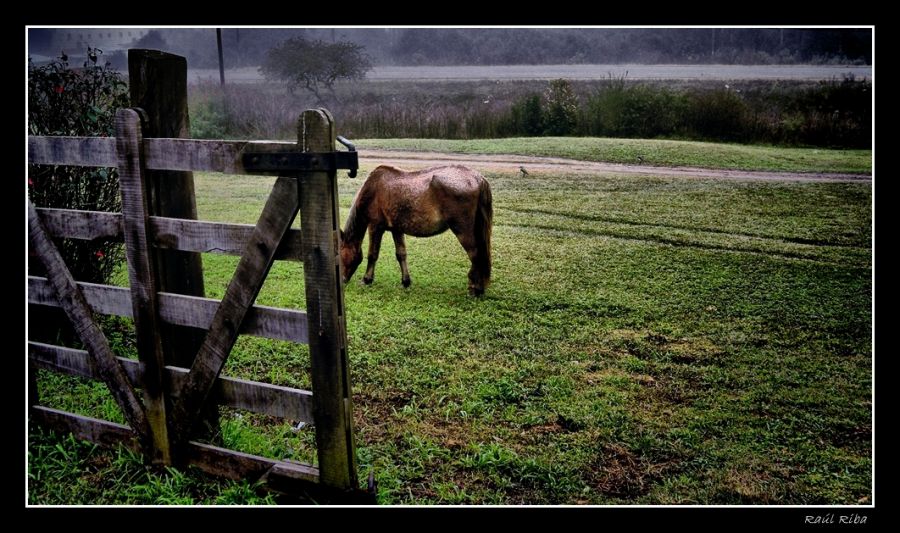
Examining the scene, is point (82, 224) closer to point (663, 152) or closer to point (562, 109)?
point (663, 152)

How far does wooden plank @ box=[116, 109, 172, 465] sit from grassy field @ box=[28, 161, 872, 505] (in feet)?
1.45

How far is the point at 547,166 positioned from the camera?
1403 centimetres

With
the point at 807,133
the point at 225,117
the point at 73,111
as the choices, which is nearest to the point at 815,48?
the point at 807,133

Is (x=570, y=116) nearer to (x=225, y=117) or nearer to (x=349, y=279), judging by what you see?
(x=225, y=117)

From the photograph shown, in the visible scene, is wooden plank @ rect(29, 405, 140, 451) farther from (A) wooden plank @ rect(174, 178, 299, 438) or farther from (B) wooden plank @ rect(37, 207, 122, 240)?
(B) wooden plank @ rect(37, 207, 122, 240)

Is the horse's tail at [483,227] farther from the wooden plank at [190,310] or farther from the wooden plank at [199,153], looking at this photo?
the wooden plank at [199,153]

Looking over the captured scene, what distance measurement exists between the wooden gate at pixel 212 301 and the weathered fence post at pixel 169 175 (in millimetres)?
98

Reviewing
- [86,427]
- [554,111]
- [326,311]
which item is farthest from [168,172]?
[554,111]

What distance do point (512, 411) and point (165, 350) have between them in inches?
101

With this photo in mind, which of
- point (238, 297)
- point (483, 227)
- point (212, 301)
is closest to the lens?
point (238, 297)

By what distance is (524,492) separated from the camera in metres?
4.15

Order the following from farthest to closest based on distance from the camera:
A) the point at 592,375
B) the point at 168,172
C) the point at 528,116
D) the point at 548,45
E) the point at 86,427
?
1. the point at 528,116
2. the point at 548,45
3. the point at 592,375
4. the point at 86,427
5. the point at 168,172

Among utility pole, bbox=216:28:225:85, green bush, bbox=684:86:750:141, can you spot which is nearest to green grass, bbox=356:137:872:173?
green bush, bbox=684:86:750:141

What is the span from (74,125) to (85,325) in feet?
9.74
